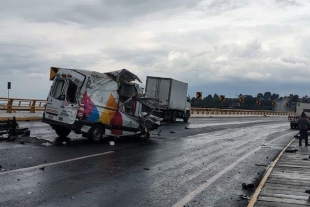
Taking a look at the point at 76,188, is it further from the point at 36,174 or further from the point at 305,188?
the point at 305,188

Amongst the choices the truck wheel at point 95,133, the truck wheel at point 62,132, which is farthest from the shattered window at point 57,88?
the truck wheel at point 95,133

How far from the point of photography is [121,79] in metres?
16.0

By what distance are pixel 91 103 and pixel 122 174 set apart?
18.8ft

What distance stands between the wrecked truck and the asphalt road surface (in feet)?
2.56

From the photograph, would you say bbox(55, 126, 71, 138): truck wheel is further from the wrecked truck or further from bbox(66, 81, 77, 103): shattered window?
bbox(66, 81, 77, 103): shattered window

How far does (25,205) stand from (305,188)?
572 centimetres

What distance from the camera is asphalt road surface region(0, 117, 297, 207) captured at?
6.99 meters

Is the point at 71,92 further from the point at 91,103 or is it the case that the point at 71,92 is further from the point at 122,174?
the point at 122,174

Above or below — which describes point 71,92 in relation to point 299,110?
below

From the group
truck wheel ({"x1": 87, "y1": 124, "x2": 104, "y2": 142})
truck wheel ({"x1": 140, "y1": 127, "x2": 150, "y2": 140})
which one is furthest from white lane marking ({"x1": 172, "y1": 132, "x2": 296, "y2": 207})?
truck wheel ({"x1": 140, "y1": 127, "x2": 150, "y2": 140})

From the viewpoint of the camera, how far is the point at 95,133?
15.0m

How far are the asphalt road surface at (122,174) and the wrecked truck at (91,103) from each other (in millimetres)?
782

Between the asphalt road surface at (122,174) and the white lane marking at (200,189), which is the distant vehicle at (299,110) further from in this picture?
the white lane marking at (200,189)

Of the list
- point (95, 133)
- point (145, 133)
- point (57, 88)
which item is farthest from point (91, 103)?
point (145, 133)
